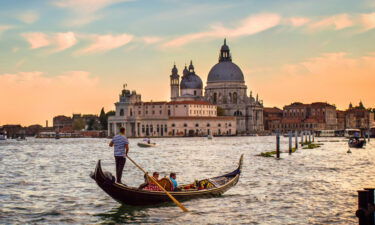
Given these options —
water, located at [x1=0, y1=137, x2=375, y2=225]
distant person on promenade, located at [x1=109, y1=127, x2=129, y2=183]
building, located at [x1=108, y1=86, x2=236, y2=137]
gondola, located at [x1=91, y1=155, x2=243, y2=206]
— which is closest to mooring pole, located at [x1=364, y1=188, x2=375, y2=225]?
water, located at [x1=0, y1=137, x2=375, y2=225]

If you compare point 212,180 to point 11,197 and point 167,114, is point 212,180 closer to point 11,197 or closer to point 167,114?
point 11,197

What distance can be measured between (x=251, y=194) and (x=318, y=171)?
12.5 m

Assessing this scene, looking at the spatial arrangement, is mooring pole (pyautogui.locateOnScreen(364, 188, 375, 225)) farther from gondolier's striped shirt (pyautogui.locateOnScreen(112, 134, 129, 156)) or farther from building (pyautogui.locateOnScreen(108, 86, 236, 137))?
building (pyautogui.locateOnScreen(108, 86, 236, 137))

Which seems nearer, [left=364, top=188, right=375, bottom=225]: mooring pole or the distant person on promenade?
[left=364, top=188, right=375, bottom=225]: mooring pole

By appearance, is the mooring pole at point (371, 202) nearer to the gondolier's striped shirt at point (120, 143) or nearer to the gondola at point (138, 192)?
the gondola at point (138, 192)

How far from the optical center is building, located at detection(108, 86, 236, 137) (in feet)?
570

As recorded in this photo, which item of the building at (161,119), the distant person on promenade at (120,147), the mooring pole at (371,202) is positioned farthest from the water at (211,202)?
the building at (161,119)

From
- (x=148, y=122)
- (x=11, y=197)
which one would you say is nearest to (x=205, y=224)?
(x=11, y=197)

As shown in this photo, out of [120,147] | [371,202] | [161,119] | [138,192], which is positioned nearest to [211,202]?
[138,192]

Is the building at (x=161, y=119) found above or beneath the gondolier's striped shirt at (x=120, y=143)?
above

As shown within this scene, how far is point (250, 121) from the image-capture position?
197 m

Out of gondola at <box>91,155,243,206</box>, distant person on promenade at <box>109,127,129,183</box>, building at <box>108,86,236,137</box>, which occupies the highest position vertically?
building at <box>108,86,236,137</box>

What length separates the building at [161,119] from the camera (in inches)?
6836

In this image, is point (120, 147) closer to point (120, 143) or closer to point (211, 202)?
point (120, 143)
